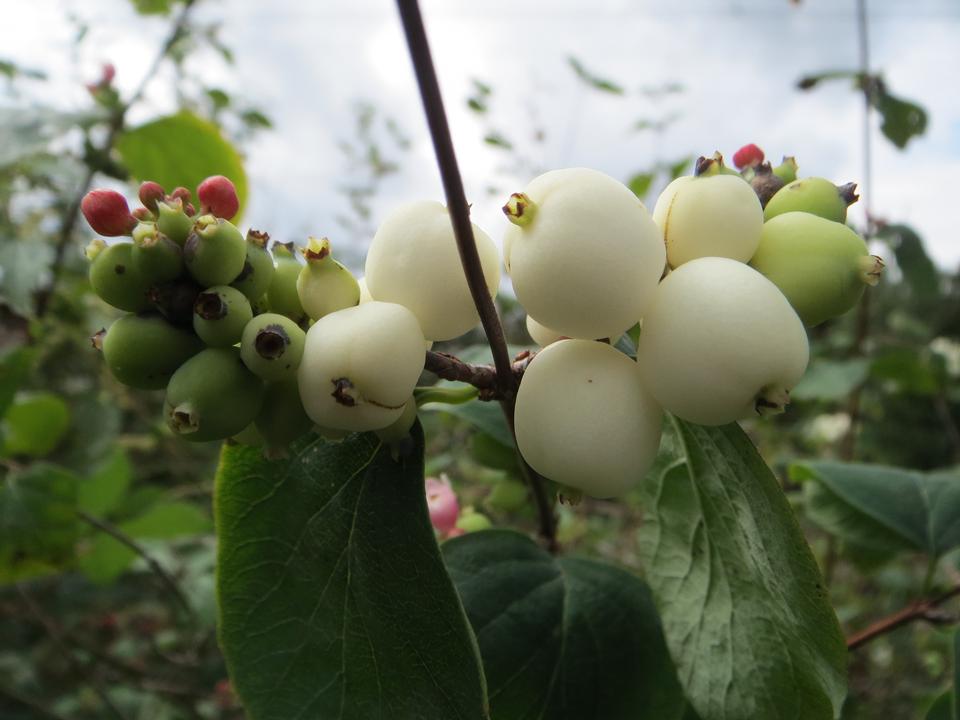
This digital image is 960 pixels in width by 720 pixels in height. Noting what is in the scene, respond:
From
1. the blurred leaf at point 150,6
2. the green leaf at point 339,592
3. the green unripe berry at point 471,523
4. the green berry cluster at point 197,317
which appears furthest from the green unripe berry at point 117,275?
the blurred leaf at point 150,6

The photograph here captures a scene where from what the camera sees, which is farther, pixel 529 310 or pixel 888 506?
pixel 888 506

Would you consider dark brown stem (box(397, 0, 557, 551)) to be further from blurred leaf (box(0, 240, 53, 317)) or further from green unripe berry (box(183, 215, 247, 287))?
blurred leaf (box(0, 240, 53, 317))

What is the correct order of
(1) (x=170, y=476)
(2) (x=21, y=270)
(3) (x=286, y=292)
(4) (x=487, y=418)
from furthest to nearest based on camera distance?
(1) (x=170, y=476) < (2) (x=21, y=270) < (4) (x=487, y=418) < (3) (x=286, y=292)

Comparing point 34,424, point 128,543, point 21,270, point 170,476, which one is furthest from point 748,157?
point 170,476

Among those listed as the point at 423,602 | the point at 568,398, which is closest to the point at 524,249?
the point at 568,398

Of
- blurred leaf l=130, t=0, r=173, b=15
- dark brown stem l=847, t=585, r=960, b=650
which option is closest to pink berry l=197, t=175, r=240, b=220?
dark brown stem l=847, t=585, r=960, b=650

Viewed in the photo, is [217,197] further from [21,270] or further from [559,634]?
[21,270]
